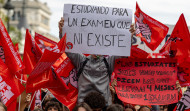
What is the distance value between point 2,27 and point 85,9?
3.99ft

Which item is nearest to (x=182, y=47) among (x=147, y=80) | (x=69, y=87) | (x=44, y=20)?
(x=147, y=80)

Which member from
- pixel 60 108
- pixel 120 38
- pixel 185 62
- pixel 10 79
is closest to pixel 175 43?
pixel 185 62

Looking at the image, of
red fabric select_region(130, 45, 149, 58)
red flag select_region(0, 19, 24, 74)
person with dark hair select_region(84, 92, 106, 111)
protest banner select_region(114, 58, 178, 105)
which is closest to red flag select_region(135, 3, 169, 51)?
red fabric select_region(130, 45, 149, 58)

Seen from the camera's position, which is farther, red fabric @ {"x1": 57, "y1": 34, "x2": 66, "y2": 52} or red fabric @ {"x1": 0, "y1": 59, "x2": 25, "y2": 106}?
red fabric @ {"x1": 0, "y1": 59, "x2": 25, "y2": 106}

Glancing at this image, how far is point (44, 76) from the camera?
696 cm

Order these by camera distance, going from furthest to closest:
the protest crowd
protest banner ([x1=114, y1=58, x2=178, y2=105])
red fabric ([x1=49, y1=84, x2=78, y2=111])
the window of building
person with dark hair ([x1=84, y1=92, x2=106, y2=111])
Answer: the window of building < protest banner ([x1=114, y1=58, x2=178, y2=105]) < red fabric ([x1=49, y1=84, x2=78, y2=111]) < the protest crowd < person with dark hair ([x1=84, y1=92, x2=106, y2=111])

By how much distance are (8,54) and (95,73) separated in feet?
4.26

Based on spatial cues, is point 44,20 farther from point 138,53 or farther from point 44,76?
point 44,76

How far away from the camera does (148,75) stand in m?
7.82

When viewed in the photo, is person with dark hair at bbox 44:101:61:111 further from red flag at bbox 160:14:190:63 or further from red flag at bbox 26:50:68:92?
red flag at bbox 160:14:190:63

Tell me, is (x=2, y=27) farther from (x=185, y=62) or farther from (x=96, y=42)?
(x=185, y=62)

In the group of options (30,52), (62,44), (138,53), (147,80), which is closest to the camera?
(62,44)

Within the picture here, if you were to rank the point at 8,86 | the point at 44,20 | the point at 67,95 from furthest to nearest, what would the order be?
the point at 44,20 < the point at 67,95 < the point at 8,86

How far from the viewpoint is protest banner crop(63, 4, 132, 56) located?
7.29m
